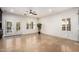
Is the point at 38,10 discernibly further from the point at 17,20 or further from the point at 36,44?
the point at 36,44

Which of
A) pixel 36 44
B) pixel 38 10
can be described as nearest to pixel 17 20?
pixel 38 10

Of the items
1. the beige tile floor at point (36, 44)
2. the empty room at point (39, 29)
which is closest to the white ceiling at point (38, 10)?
the empty room at point (39, 29)

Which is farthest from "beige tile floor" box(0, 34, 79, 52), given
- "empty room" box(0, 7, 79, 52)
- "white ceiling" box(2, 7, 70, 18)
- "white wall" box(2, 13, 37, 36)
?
"white ceiling" box(2, 7, 70, 18)

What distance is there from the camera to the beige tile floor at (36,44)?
8.02 ft

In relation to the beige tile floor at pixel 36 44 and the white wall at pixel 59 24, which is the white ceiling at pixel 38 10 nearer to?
the white wall at pixel 59 24

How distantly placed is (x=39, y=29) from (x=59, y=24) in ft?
1.53

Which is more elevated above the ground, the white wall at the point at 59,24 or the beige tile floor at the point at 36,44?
the white wall at the point at 59,24

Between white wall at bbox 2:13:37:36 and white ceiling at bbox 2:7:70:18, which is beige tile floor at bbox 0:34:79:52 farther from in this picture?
white ceiling at bbox 2:7:70:18

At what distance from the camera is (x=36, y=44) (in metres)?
2.53

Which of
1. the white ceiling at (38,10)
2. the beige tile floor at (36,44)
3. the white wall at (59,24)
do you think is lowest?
the beige tile floor at (36,44)

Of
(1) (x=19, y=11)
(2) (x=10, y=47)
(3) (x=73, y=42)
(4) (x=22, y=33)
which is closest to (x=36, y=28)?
(4) (x=22, y=33)

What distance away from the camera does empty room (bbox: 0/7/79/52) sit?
2.46 metres

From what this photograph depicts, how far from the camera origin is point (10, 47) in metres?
2.45
